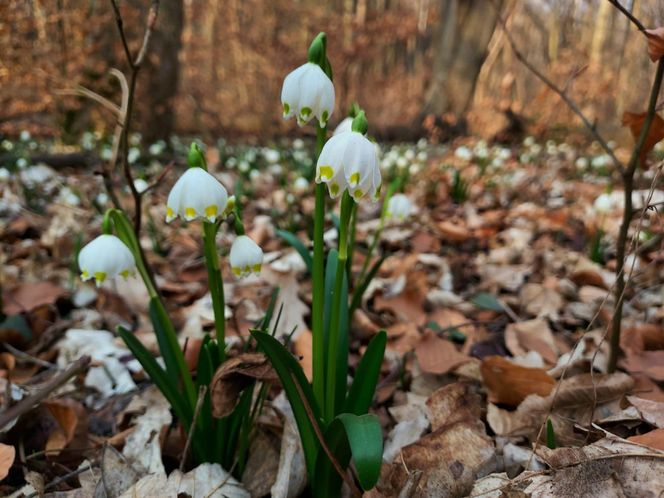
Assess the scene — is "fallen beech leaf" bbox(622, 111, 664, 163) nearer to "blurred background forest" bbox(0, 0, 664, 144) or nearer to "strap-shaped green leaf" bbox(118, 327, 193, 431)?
"blurred background forest" bbox(0, 0, 664, 144)

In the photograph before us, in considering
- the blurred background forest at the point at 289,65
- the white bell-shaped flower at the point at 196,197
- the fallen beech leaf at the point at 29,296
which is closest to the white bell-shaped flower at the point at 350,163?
the white bell-shaped flower at the point at 196,197

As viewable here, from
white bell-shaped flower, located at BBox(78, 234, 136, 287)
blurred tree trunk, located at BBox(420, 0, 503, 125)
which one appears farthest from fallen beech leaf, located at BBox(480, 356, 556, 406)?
blurred tree trunk, located at BBox(420, 0, 503, 125)

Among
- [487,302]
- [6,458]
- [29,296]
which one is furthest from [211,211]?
[29,296]

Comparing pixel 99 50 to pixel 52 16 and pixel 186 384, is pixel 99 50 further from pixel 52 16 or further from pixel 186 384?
pixel 186 384

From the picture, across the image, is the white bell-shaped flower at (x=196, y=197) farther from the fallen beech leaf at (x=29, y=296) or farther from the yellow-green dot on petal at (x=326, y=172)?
the fallen beech leaf at (x=29, y=296)

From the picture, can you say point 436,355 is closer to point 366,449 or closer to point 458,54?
point 366,449

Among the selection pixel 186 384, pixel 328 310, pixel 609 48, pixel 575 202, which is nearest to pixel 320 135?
pixel 328 310
